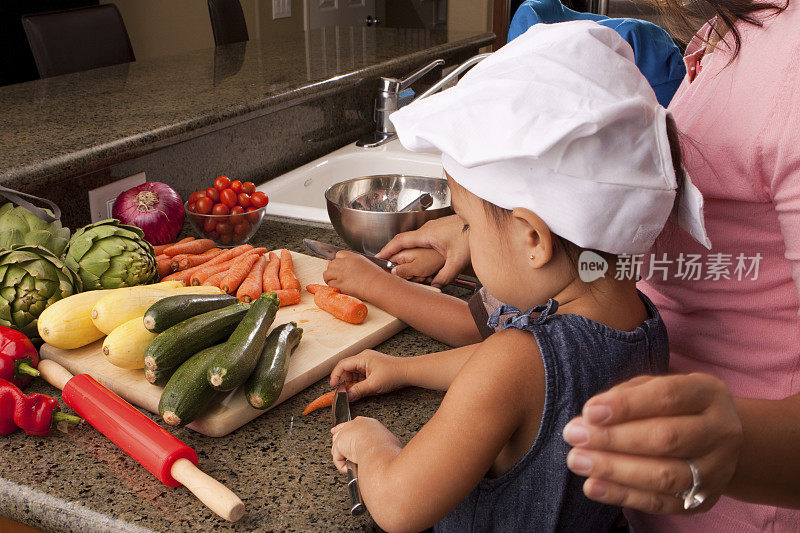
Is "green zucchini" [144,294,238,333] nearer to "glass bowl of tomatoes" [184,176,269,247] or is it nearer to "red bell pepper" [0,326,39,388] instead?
"red bell pepper" [0,326,39,388]

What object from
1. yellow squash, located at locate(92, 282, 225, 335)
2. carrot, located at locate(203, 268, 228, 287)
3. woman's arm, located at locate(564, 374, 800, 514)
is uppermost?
woman's arm, located at locate(564, 374, 800, 514)

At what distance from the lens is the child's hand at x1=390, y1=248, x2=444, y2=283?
52.1 inches

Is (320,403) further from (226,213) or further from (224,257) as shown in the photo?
(226,213)

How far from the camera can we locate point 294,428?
3.00ft

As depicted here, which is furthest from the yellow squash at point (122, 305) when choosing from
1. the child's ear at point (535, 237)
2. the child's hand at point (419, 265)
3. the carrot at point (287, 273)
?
the child's ear at point (535, 237)

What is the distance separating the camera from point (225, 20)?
311cm

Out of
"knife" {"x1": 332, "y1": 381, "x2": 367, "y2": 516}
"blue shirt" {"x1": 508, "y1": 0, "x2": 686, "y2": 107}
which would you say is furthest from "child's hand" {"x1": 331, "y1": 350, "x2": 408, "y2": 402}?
"blue shirt" {"x1": 508, "y1": 0, "x2": 686, "y2": 107}

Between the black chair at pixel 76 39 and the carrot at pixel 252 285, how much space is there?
5.04 ft

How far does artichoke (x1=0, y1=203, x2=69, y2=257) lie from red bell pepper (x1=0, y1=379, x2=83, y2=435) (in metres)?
0.34

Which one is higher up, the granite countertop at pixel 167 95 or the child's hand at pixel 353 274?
the granite countertop at pixel 167 95

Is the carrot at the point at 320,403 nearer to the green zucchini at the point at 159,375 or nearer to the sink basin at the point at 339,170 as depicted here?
the green zucchini at the point at 159,375

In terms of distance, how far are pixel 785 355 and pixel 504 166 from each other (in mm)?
416

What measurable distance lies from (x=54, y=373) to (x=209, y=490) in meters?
0.34

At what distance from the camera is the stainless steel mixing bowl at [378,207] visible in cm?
139
